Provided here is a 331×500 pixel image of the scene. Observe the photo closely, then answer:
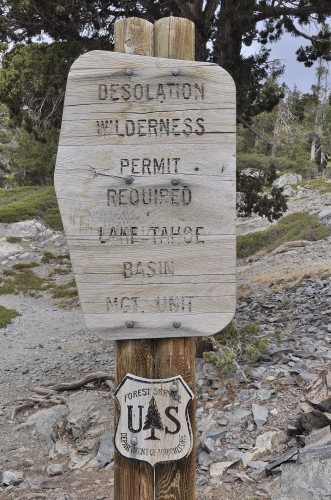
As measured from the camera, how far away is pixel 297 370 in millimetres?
6293

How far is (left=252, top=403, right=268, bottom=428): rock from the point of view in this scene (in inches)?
208

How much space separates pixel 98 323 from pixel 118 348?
0.19m

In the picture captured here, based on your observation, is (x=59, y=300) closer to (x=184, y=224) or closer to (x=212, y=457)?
(x=212, y=457)

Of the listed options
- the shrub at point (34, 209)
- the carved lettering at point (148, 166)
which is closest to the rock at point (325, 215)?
the shrub at point (34, 209)

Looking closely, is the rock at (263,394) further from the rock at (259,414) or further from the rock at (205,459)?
the rock at (205,459)

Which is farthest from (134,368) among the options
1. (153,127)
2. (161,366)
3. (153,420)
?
(153,127)

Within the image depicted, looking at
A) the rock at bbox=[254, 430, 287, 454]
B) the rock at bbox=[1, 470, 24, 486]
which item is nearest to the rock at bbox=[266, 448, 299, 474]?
the rock at bbox=[254, 430, 287, 454]

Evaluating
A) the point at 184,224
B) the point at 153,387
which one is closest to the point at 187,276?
the point at 184,224

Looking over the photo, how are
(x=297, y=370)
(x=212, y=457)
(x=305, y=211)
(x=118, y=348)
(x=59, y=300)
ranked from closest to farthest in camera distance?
(x=118, y=348) < (x=212, y=457) < (x=297, y=370) < (x=59, y=300) < (x=305, y=211)

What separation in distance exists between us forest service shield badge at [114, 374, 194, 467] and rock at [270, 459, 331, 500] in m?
1.83

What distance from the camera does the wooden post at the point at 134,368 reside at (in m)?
2.51

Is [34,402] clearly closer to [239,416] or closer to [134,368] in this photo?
[239,416]

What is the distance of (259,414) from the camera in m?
5.42

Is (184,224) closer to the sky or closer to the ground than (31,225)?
closer to the sky
